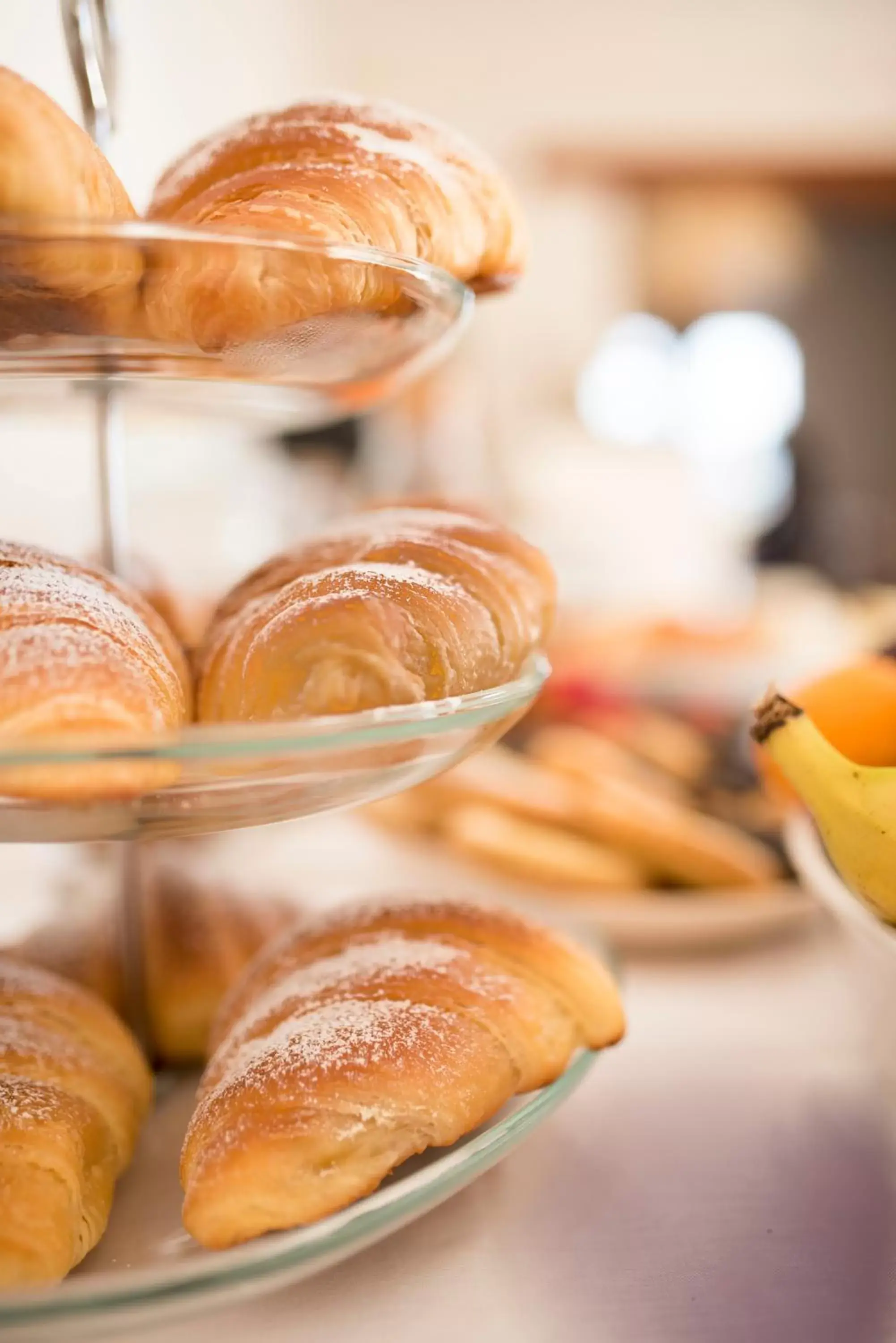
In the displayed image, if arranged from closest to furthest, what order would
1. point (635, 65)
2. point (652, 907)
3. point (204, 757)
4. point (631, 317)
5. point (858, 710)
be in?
point (204, 757) < point (858, 710) < point (652, 907) < point (635, 65) < point (631, 317)

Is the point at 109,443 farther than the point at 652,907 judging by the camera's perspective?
No

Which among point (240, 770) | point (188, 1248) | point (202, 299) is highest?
point (202, 299)

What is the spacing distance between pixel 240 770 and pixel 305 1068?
0.11 meters

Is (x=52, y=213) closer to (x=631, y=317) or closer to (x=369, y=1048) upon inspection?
(x=369, y=1048)

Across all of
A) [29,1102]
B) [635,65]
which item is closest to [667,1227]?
[29,1102]

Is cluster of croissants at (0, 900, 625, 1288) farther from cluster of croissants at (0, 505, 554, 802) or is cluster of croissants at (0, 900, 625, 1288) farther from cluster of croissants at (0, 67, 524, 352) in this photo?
cluster of croissants at (0, 67, 524, 352)

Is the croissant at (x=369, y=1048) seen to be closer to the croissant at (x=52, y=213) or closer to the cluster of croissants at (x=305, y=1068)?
the cluster of croissants at (x=305, y=1068)

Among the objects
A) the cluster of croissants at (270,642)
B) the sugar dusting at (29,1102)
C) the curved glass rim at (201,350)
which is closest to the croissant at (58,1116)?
the sugar dusting at (29,1102)

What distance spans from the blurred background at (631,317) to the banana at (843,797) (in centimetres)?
45

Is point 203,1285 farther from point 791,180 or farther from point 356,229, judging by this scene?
point 791,180

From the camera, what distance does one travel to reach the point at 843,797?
42 centimetres

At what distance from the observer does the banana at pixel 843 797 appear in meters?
0.41

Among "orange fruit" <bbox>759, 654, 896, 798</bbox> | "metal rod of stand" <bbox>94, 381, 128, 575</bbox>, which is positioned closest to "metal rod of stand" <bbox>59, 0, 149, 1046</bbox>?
"metal rod of stand" <bbox>94, 381, 128, 575</bbox>

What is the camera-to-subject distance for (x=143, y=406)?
596 millimetres
